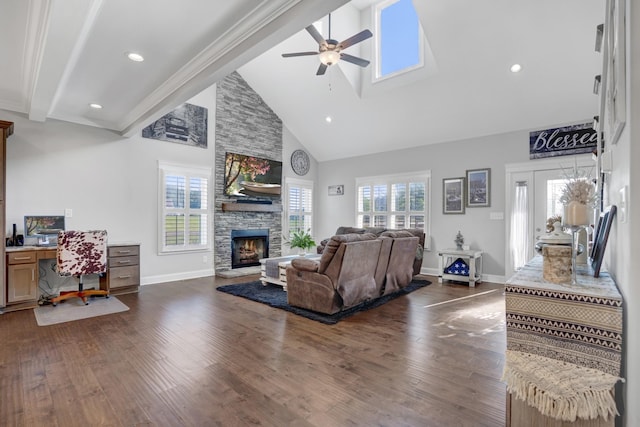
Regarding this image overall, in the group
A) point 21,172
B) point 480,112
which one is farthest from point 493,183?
point 21,172

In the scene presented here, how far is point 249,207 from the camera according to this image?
7.04 metres

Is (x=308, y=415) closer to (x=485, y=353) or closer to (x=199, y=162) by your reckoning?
(x=485, y=353)

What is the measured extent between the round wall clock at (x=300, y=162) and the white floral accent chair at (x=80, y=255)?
189 inches

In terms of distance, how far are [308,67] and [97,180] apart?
14.6 feet

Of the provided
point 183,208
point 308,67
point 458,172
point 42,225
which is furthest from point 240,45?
point 458,172

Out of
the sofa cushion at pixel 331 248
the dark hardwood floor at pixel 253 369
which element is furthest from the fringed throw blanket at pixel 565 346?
the sofa cushion at pixel 331 248

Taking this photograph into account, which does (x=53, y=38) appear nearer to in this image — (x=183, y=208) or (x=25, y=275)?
(x=25, y=275)

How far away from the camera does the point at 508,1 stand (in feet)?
13.5

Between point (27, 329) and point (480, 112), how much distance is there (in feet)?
24.0

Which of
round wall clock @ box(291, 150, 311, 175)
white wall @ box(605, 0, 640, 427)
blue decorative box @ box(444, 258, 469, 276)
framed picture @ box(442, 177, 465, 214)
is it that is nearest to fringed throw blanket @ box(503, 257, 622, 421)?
white wall @ box(605, 0, 640, 427)

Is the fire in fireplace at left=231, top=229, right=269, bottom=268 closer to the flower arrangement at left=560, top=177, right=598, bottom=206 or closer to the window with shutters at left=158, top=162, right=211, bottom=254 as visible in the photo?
the window with shutters at left=158, top=162, right=211, bottom=254

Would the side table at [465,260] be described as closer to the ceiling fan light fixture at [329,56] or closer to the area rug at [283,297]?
the area rug at [283,297]

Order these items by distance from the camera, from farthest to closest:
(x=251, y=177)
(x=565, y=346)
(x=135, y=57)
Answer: (x=251, y=177)
(x=135, y=57)
(x=565, y=346)

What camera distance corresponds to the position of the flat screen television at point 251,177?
6832 mm
